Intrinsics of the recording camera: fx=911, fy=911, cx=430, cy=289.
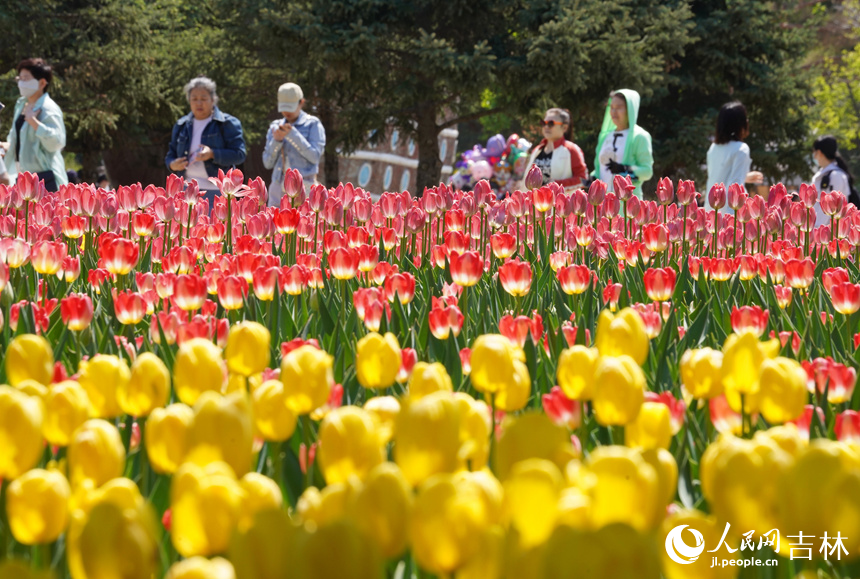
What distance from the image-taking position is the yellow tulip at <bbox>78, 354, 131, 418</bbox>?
1.11 meters

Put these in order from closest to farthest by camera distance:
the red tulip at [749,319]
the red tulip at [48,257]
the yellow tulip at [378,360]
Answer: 1. the yellow tulip at [378,360]
2. the red tulip at [749,319]
3. the red tulip at [48,257]

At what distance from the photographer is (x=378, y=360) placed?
4.24 feet

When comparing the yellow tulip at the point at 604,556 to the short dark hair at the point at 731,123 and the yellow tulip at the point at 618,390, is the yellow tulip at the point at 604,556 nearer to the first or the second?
the yellow tulip at the point at 618,390

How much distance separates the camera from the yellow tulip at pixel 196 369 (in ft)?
3.68

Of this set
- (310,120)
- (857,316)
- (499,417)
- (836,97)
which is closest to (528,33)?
(310,120)

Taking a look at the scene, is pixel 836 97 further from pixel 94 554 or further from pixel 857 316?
pixel 94 554

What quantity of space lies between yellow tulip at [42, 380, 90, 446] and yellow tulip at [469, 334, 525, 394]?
18.3 inches

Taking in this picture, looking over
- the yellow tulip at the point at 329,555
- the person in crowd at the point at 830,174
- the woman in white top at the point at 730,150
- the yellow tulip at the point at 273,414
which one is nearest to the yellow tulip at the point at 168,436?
the yellow tulip at the point at 273,414

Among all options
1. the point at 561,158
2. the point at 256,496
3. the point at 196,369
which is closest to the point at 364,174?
the point at 561,158

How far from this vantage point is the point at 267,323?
2172 millimetres

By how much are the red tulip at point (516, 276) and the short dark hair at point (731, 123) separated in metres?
5.08

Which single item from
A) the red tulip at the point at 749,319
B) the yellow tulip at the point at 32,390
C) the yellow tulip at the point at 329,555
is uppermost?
the red tulip at the point at 749,319

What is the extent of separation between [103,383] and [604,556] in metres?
0.72

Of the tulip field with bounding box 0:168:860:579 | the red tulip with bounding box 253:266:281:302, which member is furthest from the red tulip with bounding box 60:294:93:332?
the red tulip with bounding box 253:266:281:302
